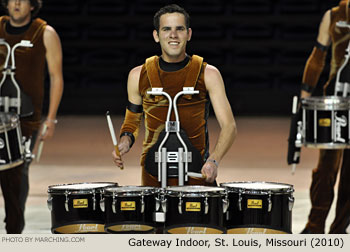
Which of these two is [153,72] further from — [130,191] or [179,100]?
[130,191]

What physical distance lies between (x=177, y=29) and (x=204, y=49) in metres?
6.87

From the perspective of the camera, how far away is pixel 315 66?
5.89 meters

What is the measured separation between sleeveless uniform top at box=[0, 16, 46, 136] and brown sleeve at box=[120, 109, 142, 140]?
4.81 feet

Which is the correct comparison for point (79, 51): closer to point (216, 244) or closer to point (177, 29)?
point (177, 29)

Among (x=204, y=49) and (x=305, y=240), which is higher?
(x=204, y=49)

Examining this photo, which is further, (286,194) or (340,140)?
(340,140)

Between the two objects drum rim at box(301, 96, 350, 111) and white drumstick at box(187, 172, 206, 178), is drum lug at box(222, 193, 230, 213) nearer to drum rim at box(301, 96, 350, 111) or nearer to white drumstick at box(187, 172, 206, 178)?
white drumstick at box(187, 172, 206, 178)

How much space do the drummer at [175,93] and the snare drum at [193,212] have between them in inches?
18.4

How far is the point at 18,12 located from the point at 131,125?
1.72 metres

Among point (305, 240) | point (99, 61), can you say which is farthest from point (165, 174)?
point (99, 61)

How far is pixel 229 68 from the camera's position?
36.8ft

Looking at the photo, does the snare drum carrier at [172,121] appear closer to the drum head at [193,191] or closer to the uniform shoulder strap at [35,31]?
the drum head at [193,191]

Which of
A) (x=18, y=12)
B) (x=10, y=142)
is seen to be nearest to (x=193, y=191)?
(x=10, y=142)

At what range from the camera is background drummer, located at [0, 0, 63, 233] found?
18.9 ft
